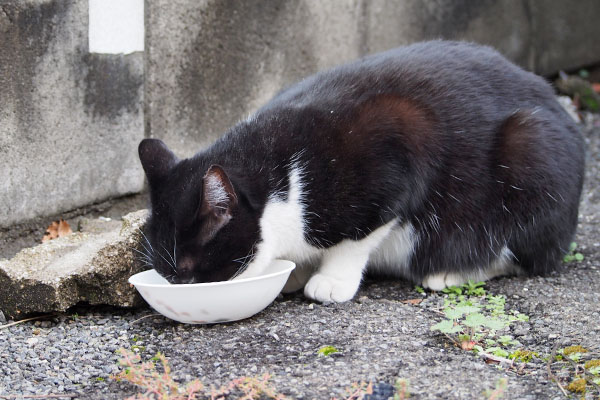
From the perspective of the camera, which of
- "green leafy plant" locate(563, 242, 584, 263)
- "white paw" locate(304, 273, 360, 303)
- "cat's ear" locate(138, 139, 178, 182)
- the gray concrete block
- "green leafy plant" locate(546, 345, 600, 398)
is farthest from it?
"green leafy plant" locate(563, 242, 584, 263)

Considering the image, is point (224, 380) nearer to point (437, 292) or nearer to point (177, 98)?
point (437, 292)

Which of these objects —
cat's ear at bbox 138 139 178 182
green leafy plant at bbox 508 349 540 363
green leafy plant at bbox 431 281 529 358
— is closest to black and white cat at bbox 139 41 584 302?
cat's ear at bbox 138 139 178 182

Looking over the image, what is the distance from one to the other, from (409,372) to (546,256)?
3.91ft

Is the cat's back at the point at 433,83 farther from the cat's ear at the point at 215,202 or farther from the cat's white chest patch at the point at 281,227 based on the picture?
the cat's ear at the point at 215,202

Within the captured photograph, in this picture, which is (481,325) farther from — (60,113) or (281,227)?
(60,113)

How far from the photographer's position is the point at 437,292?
10.2 ft

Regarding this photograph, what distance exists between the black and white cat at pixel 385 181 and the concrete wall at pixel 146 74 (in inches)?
29.2

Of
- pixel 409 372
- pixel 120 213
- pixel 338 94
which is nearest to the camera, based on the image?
pixel 409 372

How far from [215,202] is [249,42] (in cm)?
185

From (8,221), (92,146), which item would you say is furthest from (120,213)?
(8,221)

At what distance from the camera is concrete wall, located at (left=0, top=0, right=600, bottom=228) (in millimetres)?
3053

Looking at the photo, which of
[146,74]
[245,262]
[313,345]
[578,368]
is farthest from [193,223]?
[146,74]

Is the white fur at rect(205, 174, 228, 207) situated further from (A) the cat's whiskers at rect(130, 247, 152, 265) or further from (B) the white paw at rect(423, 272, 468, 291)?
(B) the white paw at rect(423, 272, 468, 291)

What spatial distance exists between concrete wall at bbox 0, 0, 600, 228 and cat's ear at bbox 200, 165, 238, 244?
40.8 inches
